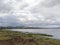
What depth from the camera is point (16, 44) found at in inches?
1396

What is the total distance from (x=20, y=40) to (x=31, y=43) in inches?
91.8

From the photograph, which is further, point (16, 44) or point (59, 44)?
point (59, 44)

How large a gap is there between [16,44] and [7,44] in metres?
2.29

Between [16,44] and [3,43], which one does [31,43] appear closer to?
[16,44]

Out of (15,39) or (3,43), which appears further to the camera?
(15,39)

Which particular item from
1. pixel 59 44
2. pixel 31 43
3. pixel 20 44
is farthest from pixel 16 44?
pixel 59 44

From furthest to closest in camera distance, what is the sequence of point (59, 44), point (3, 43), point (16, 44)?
point (59, 44) < point (16, 44) < point (3, 43)

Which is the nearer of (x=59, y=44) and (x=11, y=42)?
(x=11, y=42)

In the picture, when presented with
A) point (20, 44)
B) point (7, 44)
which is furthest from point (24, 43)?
point (7, 44)

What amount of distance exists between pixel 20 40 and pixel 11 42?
231 centimetres

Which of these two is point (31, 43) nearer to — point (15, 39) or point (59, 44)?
point (15, 39)

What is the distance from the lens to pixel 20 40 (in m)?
36.4

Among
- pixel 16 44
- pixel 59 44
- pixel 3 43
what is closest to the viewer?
pixel 3 43

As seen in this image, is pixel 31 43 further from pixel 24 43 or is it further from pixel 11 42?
pixel 11 42
